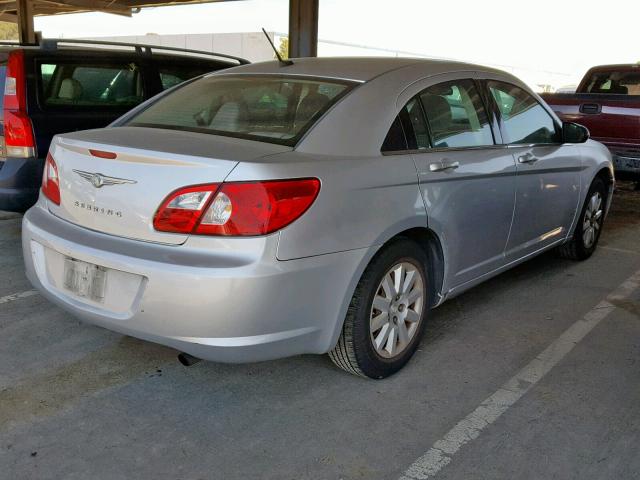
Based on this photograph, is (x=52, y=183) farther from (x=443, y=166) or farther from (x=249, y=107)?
(x=443, y=166)

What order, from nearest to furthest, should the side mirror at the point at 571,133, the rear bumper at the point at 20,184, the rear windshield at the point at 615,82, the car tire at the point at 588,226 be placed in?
1. the side mirror at the point at 571,133
2. the rear bumper at the point at 20,184
3. the car tire at the point at 588,226
4. the rear windshield at the point at 615,82

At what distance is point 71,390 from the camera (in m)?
3.06

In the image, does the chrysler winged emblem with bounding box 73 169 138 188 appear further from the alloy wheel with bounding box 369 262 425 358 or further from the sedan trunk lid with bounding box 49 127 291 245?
the alloy wheel with bounding box 369 262 425 358

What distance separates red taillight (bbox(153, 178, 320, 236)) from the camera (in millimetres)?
2527

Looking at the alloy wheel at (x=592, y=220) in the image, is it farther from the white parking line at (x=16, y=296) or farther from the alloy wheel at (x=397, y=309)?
the white parking line at (x=16, y=296)

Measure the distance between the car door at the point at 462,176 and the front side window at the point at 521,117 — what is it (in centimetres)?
21

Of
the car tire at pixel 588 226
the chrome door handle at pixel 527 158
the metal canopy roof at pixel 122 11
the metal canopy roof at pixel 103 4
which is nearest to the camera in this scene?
the chrome door handle at pixel 527 158

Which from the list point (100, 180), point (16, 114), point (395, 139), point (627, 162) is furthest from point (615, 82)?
point (100, 180)

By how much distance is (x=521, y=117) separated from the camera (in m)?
4.29

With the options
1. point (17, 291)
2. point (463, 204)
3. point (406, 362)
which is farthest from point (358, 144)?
point (17, 291)

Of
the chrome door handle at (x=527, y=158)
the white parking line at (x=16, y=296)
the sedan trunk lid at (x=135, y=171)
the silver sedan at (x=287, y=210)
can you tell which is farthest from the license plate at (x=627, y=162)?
the white parking line at (x=16, y=296)

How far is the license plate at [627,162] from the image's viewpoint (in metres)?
7.65

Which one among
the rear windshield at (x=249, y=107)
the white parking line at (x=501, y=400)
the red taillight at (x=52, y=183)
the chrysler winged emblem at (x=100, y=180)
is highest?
the rear windshield at (x=249, y=107)

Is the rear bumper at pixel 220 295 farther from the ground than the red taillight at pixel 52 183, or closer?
closer
